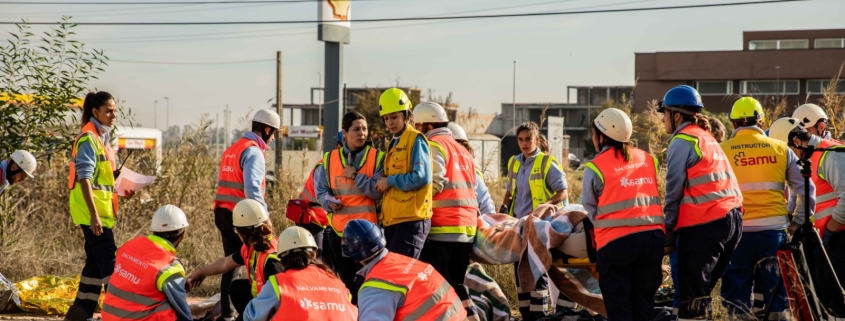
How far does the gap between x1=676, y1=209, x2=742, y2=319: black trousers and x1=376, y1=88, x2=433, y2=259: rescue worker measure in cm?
185

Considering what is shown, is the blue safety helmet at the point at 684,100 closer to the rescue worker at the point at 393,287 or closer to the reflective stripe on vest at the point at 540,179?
the reflective stripe on vest at the point at 540,179

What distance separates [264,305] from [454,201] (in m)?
2.39

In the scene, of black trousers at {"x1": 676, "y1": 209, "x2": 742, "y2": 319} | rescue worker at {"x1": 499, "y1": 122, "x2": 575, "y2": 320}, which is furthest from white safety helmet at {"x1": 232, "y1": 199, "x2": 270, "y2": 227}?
rescue worker at {"x1": 499, "y1": 122, "x2": 575, "y2": 320}

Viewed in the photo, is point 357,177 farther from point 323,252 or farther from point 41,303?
point 41,303

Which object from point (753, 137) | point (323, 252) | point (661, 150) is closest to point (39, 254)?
point (323, 252)

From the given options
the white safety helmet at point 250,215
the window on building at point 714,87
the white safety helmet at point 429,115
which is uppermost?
the window on building at point 714,87

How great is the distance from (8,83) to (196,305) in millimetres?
4767

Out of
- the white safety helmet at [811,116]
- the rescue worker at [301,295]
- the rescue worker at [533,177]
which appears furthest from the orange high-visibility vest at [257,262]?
the white safety helmet at [811,116]

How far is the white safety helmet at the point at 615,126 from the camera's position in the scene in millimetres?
6309

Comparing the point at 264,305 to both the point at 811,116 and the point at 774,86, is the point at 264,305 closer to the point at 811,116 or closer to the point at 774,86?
the point at 811,116

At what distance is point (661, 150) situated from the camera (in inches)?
439

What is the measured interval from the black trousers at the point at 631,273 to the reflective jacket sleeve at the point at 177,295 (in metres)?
2.81

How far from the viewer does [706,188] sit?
656cm

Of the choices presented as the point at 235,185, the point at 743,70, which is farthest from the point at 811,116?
the point at 743,70
